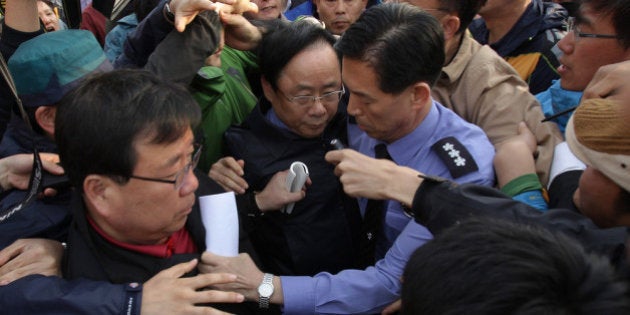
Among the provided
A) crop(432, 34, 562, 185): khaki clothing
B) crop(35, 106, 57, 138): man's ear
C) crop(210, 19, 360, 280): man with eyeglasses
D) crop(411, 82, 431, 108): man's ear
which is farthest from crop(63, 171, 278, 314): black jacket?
crop(432, 34, 562, 185): khaki clothing

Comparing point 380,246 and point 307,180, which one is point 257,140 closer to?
point 307,180

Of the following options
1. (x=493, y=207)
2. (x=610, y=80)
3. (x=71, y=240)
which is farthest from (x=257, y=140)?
(x=610, y=80)

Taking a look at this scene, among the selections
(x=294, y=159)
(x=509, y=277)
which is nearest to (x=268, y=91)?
(x=294, y=159)

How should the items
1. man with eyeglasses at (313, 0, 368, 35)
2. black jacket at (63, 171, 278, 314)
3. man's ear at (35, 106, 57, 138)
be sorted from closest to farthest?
1. black jacket at (63, 171, 278, 314)
2. man's ear at (35, 106, 57, 138)
3. man with eyeglasses at (313, 0, 368, 35)

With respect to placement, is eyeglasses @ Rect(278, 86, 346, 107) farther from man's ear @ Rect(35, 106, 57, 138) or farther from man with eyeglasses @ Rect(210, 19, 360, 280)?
man's ear @ Rect(35, 106, 57, 138)

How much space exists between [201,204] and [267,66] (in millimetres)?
899

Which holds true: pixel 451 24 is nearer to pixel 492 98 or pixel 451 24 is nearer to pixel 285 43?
pixel 492 98

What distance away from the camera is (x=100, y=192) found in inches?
74.9

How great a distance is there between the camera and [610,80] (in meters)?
1.62

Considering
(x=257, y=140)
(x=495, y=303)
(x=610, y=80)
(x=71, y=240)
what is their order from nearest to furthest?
(x=495, y=303) → (x=610, y=80) → (x=71, y=240) → (x=257, y=140)

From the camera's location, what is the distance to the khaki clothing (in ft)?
8.05

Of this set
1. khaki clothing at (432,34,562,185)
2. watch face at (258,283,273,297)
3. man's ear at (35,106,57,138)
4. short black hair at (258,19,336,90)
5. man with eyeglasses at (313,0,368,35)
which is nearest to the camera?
watch face at (258,283,273,297)

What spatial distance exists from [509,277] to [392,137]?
1.53m

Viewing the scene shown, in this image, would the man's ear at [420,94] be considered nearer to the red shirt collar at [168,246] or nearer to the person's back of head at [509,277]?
the red shirt collar at [168,246]
